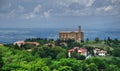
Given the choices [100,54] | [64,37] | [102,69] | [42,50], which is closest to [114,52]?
[100,54]

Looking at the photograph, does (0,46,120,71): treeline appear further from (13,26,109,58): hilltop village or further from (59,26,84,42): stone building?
(59,26,84,42): stone building

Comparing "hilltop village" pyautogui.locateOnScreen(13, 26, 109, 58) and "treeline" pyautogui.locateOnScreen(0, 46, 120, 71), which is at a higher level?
"treeline" pyautogui.locateOnScreen(0, 46, 120, 71)

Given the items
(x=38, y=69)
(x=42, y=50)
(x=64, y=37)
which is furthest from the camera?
(x=64, y=37)

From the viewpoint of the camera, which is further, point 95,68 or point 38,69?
point 95,68

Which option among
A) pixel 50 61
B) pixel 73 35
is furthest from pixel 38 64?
pixel 73 35

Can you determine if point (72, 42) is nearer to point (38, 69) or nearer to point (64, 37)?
point (64, 37)

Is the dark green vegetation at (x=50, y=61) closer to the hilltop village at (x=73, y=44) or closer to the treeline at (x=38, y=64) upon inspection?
the treeline at (x=38, y=64)

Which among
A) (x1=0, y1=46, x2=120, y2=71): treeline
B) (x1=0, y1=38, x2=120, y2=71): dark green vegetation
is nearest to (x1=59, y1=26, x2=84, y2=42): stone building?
(x1=0, y1=38, x2=120, y2=71): dark green vegetation

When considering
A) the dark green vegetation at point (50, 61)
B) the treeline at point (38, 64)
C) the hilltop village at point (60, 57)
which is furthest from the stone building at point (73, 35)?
Result: the treeline at point (38, 64)
